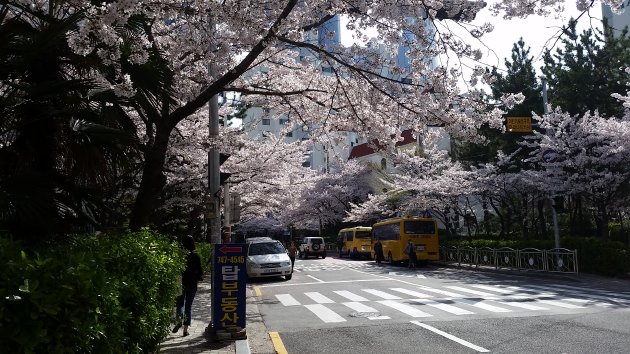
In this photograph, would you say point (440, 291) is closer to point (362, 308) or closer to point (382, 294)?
point (382, 294)

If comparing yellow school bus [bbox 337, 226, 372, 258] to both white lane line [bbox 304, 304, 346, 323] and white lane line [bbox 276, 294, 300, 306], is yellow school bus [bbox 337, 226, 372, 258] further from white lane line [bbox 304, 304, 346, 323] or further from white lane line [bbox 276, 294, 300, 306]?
white lane line [bbox 304, 304, 346, 323]

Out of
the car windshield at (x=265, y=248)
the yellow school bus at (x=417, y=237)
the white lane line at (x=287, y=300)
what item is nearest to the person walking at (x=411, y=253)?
the yellow school bus at (x=417, y=237)

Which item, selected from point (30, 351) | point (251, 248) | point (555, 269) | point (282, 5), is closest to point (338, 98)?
point (282, 5)

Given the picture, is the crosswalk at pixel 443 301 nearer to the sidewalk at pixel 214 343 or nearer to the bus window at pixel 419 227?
the sidewalk at pixel 214 343

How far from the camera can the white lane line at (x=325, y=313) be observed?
1052cm

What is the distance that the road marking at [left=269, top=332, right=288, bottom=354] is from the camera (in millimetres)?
Result: 7892

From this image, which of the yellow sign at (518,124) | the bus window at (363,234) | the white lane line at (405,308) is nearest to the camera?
the white lane line at (405,308)

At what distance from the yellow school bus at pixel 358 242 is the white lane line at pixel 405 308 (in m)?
25.7

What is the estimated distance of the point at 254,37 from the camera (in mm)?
8922

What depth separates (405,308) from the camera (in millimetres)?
11766

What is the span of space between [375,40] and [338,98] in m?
1.50

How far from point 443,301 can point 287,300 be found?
411cm

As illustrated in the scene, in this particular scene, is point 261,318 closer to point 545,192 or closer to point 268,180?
point 268,180

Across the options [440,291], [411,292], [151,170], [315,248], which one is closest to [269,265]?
[411,292]
